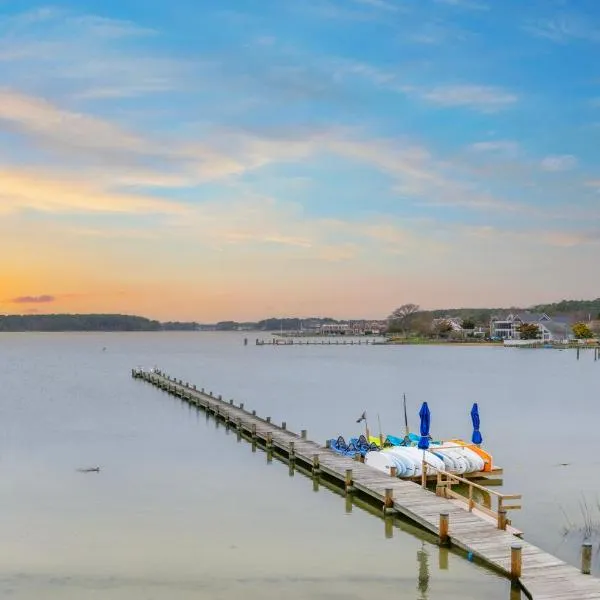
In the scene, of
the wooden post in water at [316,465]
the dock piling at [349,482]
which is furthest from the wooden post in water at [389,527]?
the wooden post in water at [316,465]

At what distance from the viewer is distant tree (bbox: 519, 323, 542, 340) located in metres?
196

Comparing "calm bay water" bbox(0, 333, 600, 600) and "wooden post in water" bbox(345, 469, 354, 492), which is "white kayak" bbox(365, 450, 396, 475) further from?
"calm bay water" bbox(0, 333, 600, 600)

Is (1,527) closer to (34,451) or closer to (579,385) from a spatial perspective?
(34,451)

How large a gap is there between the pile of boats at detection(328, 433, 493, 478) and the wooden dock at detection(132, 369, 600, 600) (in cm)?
55

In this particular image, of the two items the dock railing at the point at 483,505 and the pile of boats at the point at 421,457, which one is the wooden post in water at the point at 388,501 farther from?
the pile of boats at the point at 421,457

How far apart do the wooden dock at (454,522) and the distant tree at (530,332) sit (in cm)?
17120

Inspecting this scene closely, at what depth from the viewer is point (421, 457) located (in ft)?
85.4

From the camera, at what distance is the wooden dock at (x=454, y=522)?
14.9 meters

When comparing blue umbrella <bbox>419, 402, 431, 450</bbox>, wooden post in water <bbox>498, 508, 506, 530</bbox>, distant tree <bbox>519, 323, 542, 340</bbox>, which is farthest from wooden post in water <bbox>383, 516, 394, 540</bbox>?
distant tree <bbox>519, 323, 542, 340</bbox>

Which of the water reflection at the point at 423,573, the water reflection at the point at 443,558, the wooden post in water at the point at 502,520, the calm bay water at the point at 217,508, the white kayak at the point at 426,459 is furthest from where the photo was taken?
the white kayak at the point at 426,459

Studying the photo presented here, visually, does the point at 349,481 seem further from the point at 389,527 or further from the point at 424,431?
the point at 389,527

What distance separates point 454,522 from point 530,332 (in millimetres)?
185609

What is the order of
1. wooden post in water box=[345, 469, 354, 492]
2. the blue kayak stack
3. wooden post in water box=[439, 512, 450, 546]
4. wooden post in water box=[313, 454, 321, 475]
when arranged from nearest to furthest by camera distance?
wooden post in water box=[439, 512, 450, 546], wooden post in water box=[345, 469, 354, 492], wooden post in water box=[313, 454, 321, 475], the blue kayak stack

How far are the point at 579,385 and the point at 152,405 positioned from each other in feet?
147
